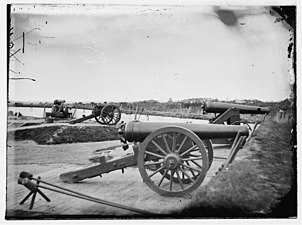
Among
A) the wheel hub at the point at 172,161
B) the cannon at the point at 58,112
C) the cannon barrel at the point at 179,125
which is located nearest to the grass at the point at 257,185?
the cannon barrel at the point at 179,125

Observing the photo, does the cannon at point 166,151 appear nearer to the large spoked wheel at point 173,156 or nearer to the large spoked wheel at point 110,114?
the large spoked wheel at point 173,156

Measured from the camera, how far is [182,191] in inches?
202

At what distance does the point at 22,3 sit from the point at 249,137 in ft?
13.0

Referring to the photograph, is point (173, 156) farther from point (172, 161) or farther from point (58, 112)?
point (58, 112)

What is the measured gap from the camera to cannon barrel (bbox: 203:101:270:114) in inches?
227

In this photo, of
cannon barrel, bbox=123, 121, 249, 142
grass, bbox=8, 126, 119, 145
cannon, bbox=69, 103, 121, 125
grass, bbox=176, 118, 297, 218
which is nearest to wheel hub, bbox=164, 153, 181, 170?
cannon barrel, bbox=123, 121, 249, 142

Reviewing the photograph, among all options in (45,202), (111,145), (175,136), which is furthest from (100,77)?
(45,202)

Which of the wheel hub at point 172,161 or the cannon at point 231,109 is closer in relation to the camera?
the wheel hub at point 172,161

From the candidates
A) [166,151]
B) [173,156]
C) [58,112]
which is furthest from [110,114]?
[173,156]

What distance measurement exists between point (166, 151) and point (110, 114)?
107 cm

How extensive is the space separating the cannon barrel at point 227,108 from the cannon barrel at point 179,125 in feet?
1.53

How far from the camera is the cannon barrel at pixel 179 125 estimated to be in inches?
210

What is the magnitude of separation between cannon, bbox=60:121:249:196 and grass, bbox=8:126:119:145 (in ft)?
1.68

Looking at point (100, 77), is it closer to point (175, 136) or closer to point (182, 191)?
point (175, 136)
